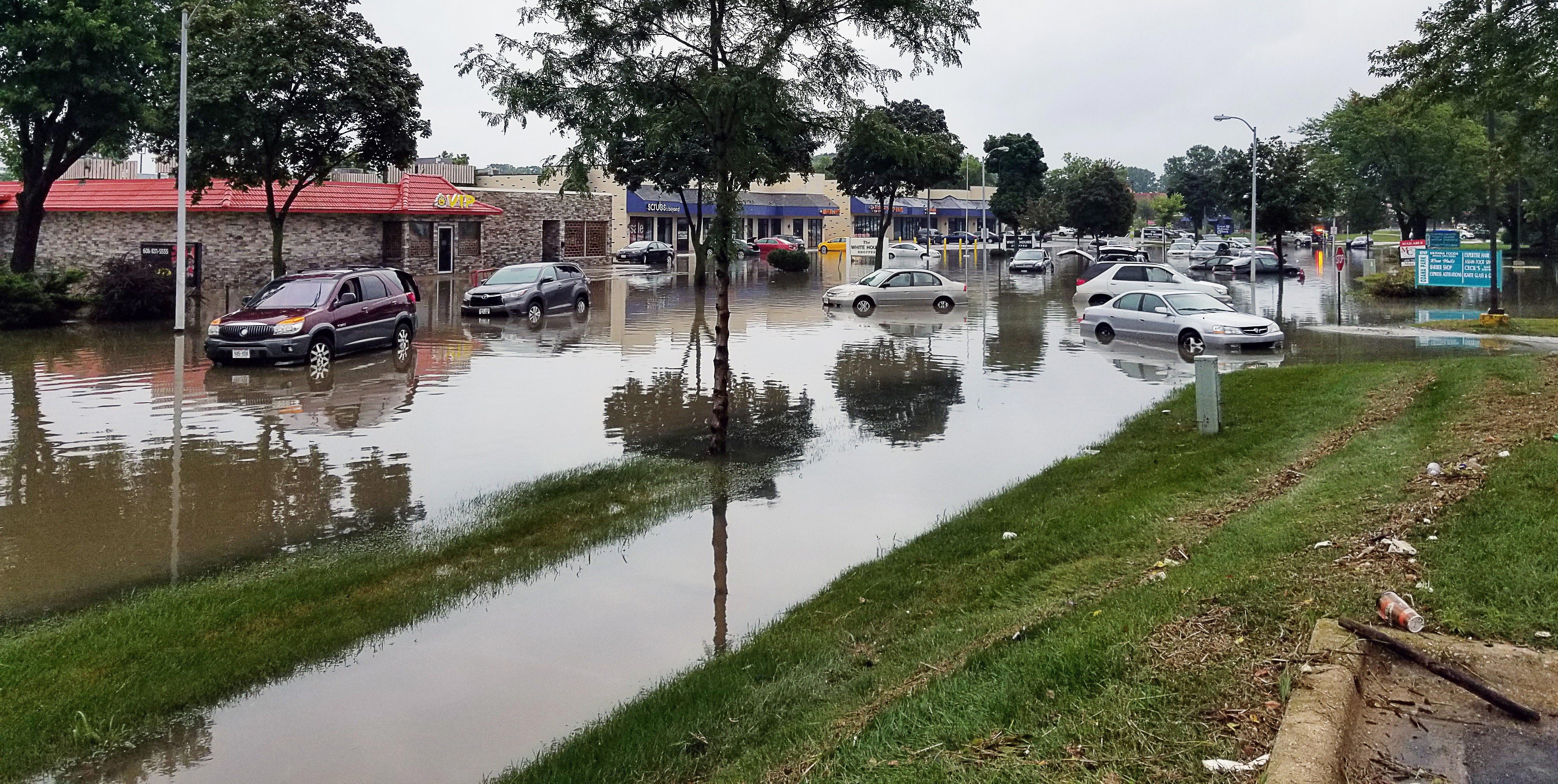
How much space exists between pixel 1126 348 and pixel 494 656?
19.1 metres

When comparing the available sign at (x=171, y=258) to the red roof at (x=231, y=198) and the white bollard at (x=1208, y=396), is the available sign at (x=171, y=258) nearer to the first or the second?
Result: the red roof at (x=231, y=198)

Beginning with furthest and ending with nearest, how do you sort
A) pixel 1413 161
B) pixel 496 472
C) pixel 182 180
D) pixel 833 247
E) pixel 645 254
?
pixel 833 247, pixel 1413 161, pixel 645 254, pixel 182 180, pixel 496 472

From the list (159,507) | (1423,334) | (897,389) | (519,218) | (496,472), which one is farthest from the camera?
(519,218)

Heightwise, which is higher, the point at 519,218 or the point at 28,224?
the point at 519,218

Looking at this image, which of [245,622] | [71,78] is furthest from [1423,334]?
[71,78]

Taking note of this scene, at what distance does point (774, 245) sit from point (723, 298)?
66565mm

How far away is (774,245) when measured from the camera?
79875mm

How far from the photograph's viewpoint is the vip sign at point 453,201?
49.6 meters

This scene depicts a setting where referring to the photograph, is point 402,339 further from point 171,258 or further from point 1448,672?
point 1448,672

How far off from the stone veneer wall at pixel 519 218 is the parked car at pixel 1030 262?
20.8 metres

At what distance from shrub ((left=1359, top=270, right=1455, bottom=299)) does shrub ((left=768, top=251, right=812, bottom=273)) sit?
89.2 feet

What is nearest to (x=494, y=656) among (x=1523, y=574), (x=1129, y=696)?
(x=1129, y=696)

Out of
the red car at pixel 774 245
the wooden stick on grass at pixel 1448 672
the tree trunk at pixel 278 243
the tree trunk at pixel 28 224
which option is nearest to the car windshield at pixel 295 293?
the tree trunk at pixel 278 243

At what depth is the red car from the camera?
3100 inches
